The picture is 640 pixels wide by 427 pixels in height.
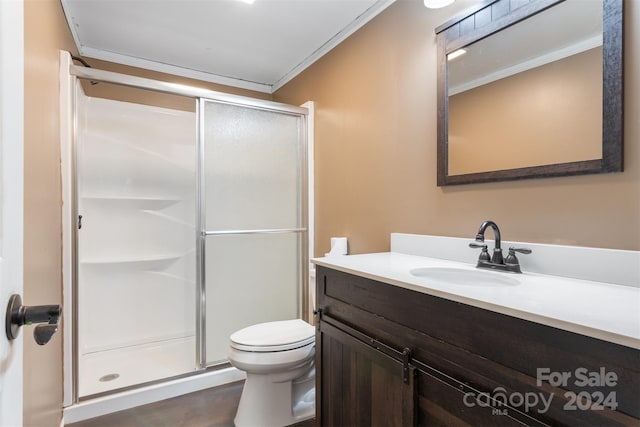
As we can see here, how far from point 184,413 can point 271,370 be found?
2.18ft

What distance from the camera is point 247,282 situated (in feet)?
8.00

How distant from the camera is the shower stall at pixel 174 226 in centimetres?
221

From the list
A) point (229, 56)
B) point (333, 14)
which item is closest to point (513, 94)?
point (333, 14)

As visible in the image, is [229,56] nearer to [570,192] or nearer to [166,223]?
[166,223]

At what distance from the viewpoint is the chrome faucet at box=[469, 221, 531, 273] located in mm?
1202

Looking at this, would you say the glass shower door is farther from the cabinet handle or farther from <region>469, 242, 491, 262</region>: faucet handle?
the cabinet handle

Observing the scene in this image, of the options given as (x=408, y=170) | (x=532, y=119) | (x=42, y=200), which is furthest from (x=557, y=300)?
(x=42, y=200)

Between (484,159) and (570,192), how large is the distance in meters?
0.34

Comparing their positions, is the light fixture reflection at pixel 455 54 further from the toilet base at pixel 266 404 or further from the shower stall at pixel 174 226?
the toilet base at pixel 266 404

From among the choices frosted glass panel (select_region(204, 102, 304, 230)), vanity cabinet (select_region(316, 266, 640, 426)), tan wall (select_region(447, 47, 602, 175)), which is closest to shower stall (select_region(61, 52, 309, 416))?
frosted glass panel (select_region(204, 102, 304, 230))

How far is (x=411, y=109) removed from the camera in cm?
169

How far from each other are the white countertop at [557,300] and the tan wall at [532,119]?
0.43 meters

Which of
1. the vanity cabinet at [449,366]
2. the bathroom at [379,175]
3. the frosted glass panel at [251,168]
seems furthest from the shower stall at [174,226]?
the vanity cabinet at [449,366]

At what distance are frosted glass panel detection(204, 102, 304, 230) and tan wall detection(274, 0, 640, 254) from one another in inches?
9.5
